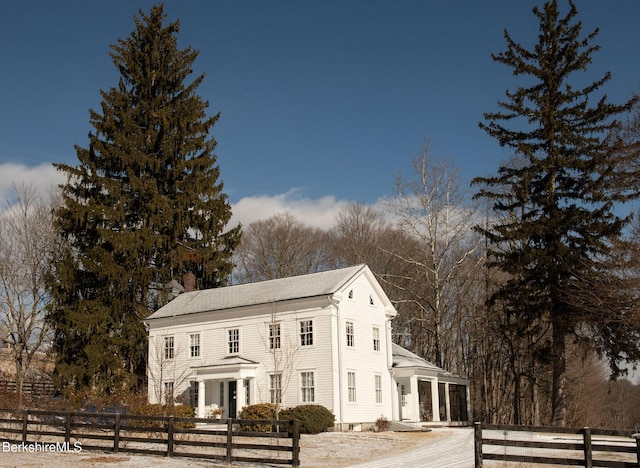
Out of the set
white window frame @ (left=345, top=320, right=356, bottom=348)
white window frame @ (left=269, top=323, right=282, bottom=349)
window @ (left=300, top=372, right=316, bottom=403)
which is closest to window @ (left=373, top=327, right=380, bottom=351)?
white window frame @ (left=345, top=320, right=356, bottom=348)

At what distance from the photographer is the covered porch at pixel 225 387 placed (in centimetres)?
2972

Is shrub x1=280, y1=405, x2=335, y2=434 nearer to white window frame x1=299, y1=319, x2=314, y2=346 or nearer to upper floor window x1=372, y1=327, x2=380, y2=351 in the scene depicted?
white window frame x1=299, y1=319, x2=314, y2=346

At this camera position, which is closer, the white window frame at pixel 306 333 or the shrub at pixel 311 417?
the shrub at pixel 311 417

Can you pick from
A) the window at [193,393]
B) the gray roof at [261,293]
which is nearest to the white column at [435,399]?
the gray roof at [261,293]

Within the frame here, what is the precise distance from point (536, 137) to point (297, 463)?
22.0 m

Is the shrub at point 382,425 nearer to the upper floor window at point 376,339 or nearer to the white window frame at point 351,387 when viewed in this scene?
the white window frame at point 351,387

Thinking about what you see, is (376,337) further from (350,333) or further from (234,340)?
(234,340)

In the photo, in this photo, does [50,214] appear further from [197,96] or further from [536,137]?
[536,137]

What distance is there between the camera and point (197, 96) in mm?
43844

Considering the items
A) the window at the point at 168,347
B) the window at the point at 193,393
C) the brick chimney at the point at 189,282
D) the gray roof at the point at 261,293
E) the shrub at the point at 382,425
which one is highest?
the brick chimney at the point at 189,282

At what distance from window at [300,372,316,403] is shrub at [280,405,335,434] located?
143cm

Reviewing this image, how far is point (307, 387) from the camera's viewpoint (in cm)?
2909

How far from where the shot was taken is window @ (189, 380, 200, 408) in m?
31.9

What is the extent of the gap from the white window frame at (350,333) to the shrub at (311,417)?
3662 mm
